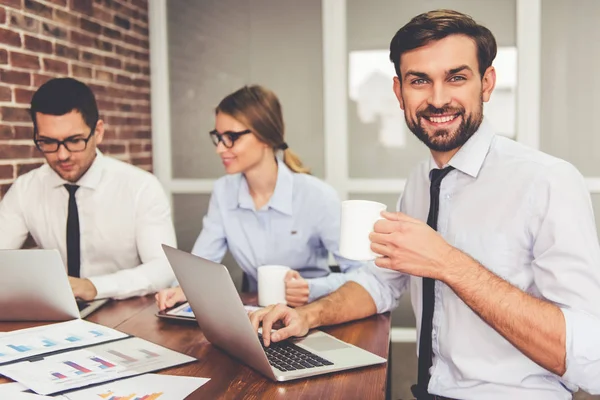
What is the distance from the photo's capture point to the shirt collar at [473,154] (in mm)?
1640

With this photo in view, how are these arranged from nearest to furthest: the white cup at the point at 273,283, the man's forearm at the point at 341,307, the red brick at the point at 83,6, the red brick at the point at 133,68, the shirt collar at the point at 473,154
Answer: the shirt collar at the point at 473,154 → the man's forearm at the point at 341,307 → the white cup at the point at 273,283 → the red brick at the point at 83,6 → the red brick at the point at 133,68

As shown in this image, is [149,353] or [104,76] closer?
[149,353]

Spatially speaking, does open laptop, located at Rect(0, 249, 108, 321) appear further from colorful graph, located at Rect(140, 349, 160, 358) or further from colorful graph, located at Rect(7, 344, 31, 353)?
colorful graph, located at Rect(140, 349, 160, 358)

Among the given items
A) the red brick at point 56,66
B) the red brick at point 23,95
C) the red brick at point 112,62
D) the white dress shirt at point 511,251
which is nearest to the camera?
the white dress shirt at point 511,251

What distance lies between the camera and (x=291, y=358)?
1.53m

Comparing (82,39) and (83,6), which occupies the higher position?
(83,6)

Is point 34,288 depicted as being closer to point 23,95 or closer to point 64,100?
point 64,100

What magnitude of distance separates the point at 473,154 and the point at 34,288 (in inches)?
47.1

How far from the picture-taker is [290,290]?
6.40 ft

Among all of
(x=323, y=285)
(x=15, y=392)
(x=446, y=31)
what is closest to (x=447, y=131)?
(x=446, y=31)

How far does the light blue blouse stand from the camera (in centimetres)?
264

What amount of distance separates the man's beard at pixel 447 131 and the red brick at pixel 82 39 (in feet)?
6.88

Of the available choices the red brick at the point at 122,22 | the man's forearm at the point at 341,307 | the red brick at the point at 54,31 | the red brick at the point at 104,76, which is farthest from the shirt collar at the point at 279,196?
the red brick at the point at 122,22

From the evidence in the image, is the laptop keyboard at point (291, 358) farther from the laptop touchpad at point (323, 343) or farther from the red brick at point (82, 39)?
the red brick at point (82, 39)
